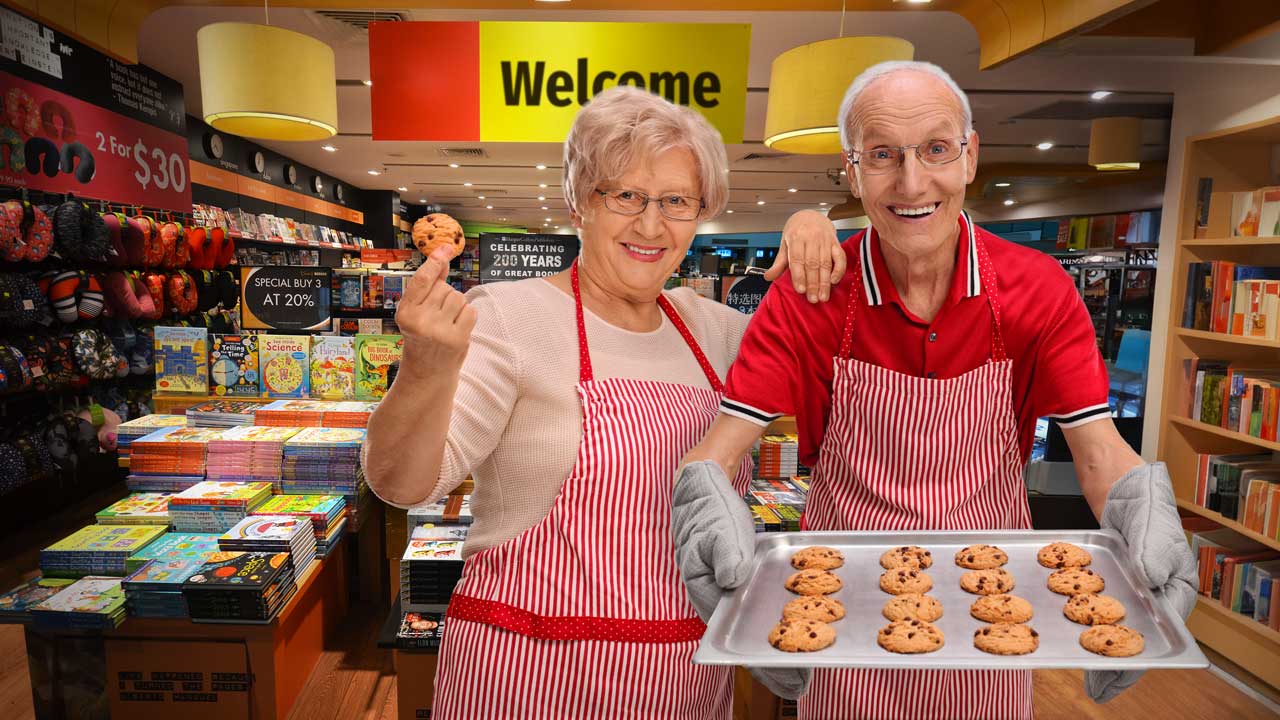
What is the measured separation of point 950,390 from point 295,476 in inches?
120

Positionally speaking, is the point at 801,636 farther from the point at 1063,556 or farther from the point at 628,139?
the point at 628,139

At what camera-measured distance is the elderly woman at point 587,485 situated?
134 cm

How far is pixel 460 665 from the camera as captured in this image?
4.54 ft

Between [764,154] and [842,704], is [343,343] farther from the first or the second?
[764,154]

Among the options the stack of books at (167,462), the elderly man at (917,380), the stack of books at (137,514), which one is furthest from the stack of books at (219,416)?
the elderly man at (917,380)

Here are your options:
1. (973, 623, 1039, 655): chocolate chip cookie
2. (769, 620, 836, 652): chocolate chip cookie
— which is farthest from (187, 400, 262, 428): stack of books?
(973, 623, 1039, 655): chocolate chip cookie

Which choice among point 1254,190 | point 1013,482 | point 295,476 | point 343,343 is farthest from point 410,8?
point 1254,190

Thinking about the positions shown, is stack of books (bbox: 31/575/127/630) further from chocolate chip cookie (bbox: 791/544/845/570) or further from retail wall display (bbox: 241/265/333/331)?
chocolate chip cookie (bbox: 791/544/845/570)

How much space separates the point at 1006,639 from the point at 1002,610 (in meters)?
0.10

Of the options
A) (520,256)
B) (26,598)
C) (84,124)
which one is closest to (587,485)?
(26,598)

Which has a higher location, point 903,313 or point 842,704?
point 903,313

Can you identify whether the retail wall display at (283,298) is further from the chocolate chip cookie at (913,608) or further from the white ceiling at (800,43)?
the chocolate chip cookie at (913,608)

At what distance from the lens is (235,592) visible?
2697 mm

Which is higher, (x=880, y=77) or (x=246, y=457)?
(x=880, y=77)
